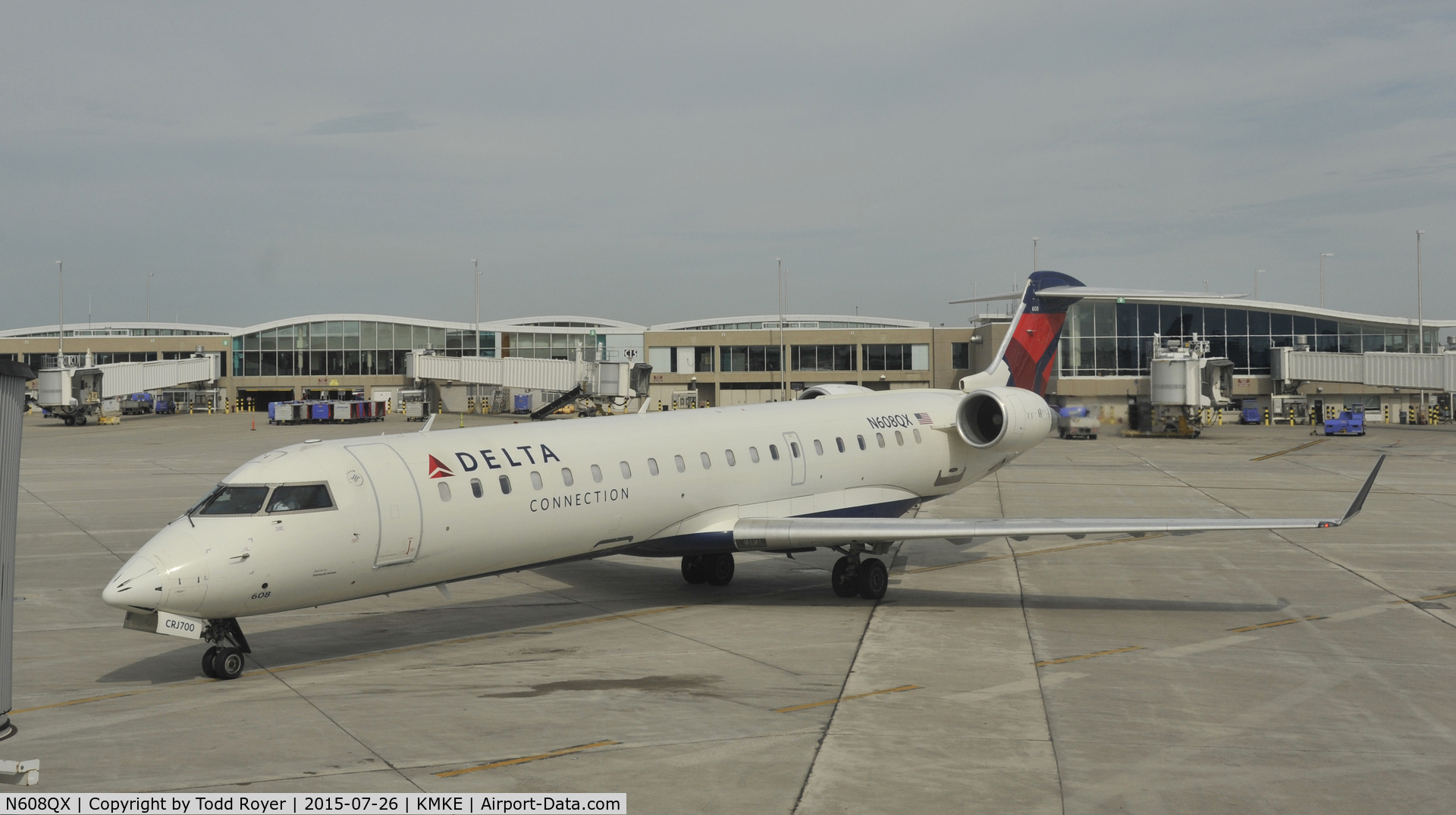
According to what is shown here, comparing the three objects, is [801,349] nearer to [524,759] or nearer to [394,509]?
[394,509]

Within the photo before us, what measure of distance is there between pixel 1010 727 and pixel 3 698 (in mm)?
9742

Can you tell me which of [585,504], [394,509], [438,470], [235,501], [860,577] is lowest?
[860,577]

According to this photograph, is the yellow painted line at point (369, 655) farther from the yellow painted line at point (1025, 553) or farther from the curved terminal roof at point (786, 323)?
the curved terminal roof at point (786, 323)

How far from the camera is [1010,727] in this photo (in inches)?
464

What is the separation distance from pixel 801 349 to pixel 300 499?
256ft

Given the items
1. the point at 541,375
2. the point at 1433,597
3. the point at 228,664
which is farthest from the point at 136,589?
the point at 541,375

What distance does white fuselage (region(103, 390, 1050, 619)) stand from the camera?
1321 centimetres

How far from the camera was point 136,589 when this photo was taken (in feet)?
41.0

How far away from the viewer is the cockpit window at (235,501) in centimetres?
1348

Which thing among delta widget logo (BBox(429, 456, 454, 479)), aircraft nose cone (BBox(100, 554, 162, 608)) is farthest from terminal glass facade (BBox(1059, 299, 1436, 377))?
aircraft nose cone (BBox(100, 554, 162, 608))

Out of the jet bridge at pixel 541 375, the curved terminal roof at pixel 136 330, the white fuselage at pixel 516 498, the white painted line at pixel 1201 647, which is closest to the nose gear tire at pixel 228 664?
the white fuselage at pixel 516 498

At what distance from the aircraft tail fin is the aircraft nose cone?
719 inches

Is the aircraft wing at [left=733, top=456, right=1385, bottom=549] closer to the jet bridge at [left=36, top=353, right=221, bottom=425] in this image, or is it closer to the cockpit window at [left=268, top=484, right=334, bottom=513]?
the cockpit window at [left=268, top=484, right=334, bottom=513]

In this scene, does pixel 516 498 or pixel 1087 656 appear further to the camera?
pixel 516 498
